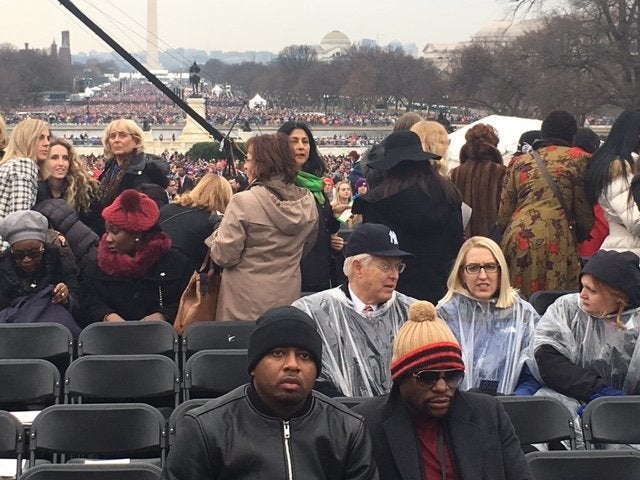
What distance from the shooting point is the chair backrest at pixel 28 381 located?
6.96 m

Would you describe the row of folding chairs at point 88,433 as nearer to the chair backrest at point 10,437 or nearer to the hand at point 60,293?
the chair backrest at point 10,437

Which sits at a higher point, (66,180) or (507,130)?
(66,180)

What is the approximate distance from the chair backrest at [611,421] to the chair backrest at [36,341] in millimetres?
2816

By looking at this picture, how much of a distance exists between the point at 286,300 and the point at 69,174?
186cm

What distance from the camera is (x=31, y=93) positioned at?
119 meters

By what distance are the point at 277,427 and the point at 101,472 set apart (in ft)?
3.92

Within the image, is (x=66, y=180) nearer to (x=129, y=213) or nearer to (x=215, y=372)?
(x=129, y=213)

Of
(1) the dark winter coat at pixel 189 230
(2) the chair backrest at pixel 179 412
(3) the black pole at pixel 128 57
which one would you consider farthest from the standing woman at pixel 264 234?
(3) the black pole at pixel 128 57

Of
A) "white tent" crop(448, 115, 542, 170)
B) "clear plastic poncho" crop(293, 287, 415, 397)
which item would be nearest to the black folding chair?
"clear plastic poncho" crop(293, 287, 415, 397)

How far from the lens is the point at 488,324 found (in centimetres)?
675

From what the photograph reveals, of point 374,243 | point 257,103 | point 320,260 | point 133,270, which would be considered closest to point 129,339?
point 133,270

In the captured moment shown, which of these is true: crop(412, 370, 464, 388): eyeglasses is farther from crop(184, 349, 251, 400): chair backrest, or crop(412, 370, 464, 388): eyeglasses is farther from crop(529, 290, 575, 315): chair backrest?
crop(529, 290, 575, 315): chair backrest

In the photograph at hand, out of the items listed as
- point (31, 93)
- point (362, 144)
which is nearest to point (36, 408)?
point (362, 144)

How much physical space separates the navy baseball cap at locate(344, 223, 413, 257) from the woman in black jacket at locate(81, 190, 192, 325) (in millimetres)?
1699
